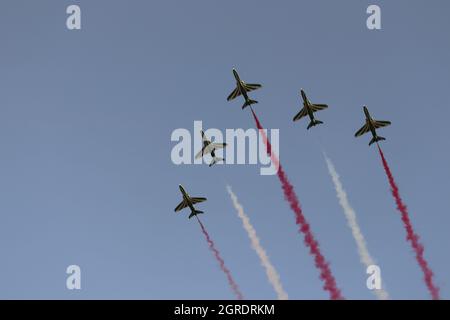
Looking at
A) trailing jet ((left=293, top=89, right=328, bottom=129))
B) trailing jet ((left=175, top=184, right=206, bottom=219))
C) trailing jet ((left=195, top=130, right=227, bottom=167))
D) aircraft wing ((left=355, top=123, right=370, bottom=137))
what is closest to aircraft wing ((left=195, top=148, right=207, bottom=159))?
trailing jet ((left=195, top=130, right=227, bottom=167))

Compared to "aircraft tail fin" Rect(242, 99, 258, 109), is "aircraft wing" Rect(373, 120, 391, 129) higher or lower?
lower

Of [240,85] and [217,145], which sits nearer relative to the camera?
[240,85]

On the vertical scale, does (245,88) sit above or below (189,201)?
above

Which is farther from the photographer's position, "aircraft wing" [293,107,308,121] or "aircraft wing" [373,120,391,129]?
"aircraft wing" [293,107,308,121]

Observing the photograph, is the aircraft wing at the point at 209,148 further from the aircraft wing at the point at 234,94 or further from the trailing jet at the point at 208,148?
the aircraft wing at the point at 234,94

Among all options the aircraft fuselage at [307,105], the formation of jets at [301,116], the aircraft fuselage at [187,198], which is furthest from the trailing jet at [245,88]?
the aircraft fuselage at [187,198]

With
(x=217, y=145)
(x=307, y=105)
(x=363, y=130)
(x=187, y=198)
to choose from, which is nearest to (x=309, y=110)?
(x=307, y=105)

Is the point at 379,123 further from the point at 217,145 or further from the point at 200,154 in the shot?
the point at 200,154

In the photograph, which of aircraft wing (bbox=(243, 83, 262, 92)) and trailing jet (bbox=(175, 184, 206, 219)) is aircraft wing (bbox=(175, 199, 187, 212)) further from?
aircraft wing (bbox=(243, 83, 262, 92))

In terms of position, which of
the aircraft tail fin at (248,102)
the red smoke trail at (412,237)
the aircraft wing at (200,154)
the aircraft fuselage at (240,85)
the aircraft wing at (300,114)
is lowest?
the red smoke trail at (412,237)

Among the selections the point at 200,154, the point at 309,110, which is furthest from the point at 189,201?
the point at 309,110

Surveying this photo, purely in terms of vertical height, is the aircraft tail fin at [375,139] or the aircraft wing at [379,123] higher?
the aircraft wing at [379,123]
